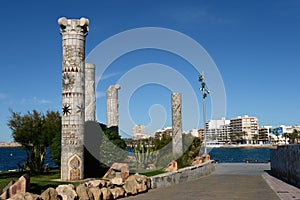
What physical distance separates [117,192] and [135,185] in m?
0.90

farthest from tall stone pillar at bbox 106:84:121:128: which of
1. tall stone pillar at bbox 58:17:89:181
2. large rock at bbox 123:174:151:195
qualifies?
large rock at bbox 123:174:151:195

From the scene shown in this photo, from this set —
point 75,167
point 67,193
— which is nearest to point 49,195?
point 67,193

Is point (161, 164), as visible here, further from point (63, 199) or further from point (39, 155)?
point (63, 199)

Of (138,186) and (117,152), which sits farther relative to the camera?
(117,152)

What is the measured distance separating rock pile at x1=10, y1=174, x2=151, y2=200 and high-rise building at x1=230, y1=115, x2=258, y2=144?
150m

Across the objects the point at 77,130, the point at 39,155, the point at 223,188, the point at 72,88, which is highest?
the point at 72,88

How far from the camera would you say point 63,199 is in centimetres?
879

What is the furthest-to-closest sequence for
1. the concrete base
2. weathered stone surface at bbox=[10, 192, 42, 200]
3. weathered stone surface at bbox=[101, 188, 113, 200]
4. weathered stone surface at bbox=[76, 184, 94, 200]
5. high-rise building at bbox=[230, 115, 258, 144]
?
high-rise building at bbox=[230, 115, 258, 144] → the concrete base → weathered stone surface at bbox=[101, 188, 113, 200] → weathered stone surface at bbox=[76, 184, 94, 200] → weathered stone surface at bbox=[10, 192, 42, 200]

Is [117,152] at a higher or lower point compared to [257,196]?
higher

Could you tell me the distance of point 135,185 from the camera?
11461mm

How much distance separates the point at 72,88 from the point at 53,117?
10824mm

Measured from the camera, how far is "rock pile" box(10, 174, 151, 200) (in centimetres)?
845

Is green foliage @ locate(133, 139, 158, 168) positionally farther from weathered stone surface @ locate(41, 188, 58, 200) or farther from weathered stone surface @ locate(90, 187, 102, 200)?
weathered stone surface @ locate(41, 188, 58, 200)

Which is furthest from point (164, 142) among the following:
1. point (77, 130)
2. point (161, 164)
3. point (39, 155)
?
point (77, 130)
